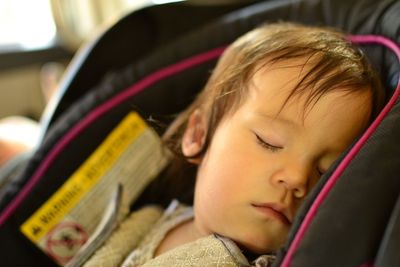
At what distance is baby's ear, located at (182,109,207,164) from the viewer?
850mm

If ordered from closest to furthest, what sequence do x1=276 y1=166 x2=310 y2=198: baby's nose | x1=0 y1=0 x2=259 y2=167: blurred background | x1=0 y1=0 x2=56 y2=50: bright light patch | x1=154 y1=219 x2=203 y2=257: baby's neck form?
1. x1=276 y1=166 x2=310 y2=198: baby's nose
2. x1=154 y1=219 x2=203 y2=257: baby's neck
3. x1=0 y1=0 x2=259 y2=167: blurred background
4. x1=0 y1=0 x2=56 y2=50: bright light patch

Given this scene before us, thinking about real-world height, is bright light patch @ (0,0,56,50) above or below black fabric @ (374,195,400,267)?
above

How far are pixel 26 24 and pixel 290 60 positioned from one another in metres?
1.97

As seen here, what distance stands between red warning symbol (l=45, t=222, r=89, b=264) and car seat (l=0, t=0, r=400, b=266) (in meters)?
0.03

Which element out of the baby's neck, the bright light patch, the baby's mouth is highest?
the bright light patch

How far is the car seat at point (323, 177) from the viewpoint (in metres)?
0.52

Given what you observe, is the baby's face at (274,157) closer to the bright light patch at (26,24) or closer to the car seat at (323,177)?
the car seat at (323,177)

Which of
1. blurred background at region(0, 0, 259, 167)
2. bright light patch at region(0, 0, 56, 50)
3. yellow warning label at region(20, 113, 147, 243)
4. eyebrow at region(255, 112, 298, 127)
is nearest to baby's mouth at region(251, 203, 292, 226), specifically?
eyebrow at region(255, 112, 298, 127)

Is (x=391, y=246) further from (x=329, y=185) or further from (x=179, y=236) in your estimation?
(x=179, y=236)

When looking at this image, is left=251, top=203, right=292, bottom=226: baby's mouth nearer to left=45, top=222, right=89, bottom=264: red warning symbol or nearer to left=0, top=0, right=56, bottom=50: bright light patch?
left=45, top=222, right=89, bottom=264: red warning symbol

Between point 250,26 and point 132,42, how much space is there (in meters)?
0.30

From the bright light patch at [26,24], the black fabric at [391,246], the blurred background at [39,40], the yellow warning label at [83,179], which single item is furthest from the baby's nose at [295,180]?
the bright light patch at [26,24]

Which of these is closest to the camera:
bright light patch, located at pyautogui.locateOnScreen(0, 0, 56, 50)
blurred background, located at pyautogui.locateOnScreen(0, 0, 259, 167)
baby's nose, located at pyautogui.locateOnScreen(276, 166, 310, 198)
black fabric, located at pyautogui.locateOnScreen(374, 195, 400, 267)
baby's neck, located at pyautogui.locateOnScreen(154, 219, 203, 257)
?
black fabric, located at pyautogui.locateOnScreen(374, 195, 400, 267)

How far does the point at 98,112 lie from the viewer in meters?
0.98
